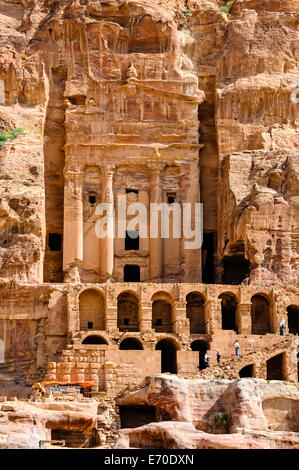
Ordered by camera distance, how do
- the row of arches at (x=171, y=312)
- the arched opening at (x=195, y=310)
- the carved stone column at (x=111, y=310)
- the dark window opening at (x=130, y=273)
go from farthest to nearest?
the dark window opening at (x=130, y=273)
the arched opening at (x=195, y=310)
the row of arches at (x=171, y=312)
the carved stone column at (x=111, y=310)

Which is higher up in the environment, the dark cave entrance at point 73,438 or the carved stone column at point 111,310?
the carved stone column at point 111,310

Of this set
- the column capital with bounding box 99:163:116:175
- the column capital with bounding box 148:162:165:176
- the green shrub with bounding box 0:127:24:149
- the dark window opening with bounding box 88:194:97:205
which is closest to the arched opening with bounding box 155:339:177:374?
the dark window opening with bounding box 88:194:97:205

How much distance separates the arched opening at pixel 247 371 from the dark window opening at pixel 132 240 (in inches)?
551

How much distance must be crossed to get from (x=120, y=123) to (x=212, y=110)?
7.41 metres

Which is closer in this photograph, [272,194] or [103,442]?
[103,442]

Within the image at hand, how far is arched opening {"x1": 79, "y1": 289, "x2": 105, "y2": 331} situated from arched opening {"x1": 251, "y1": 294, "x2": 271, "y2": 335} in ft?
31.1

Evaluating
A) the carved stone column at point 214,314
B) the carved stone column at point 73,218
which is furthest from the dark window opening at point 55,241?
the carved stone column at point 214,314

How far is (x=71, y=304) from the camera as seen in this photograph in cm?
6325

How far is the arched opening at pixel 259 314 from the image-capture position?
6719 centimetres

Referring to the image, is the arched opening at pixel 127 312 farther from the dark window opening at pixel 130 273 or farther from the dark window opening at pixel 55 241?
the dark window opening at pixel 55 241

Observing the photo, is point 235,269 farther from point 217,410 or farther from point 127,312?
point 217,410

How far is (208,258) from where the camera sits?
74938 millimetres
